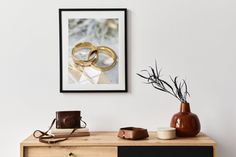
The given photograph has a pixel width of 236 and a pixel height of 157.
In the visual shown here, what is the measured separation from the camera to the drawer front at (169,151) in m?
1.75

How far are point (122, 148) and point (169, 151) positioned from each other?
0.85 feet

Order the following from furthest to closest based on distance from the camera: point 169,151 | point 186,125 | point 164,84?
point 164,84, point 186,125, point 169,151

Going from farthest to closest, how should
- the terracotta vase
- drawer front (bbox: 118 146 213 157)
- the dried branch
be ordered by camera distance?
the dried branch, the terracotta vase, drawer front (bbox: 118 146 213 157)

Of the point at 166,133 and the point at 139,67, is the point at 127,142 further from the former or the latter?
the point at 139,67

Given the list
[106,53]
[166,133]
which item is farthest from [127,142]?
[106,53]

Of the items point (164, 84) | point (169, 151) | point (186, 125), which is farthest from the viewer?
point (164, 84)

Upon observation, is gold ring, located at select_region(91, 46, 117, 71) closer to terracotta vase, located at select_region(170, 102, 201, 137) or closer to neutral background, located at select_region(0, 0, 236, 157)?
neutral background, located at select_region(0, 0, 236, 157)

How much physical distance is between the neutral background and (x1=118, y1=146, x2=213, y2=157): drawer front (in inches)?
16.5

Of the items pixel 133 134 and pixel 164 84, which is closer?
pixel 133 134

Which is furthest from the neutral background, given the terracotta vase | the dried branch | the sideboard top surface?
the sideboard top surface

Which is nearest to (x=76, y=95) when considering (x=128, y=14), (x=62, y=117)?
(x=62, y=117)

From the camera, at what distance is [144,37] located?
219cm

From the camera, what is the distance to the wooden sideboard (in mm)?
1750

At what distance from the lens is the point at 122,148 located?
1772 mm
